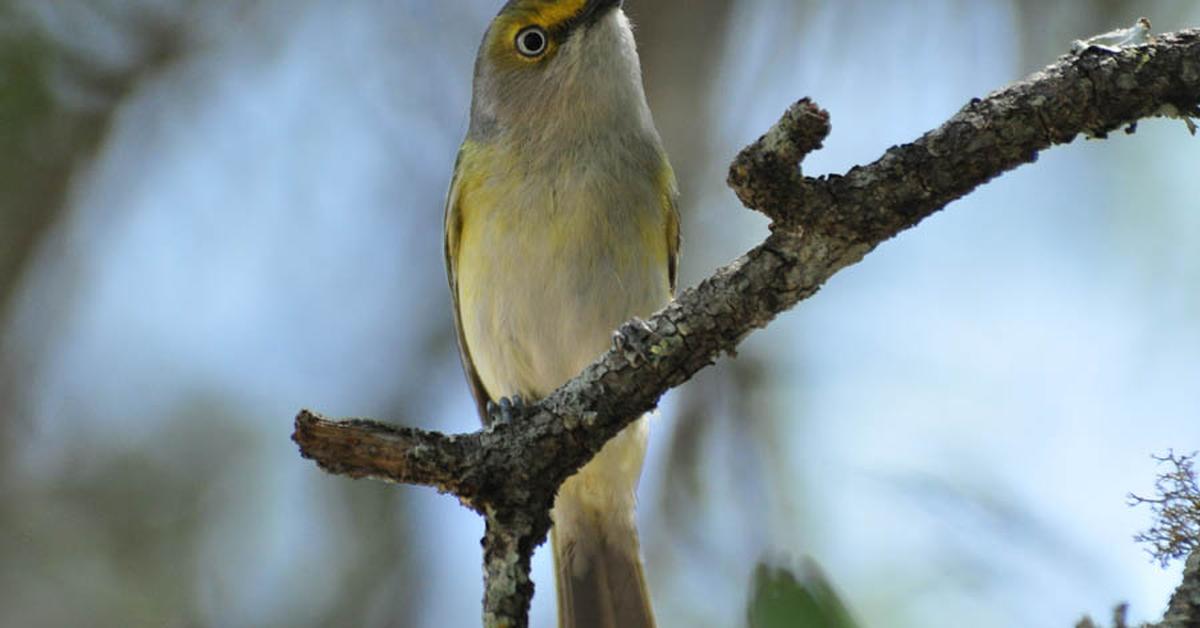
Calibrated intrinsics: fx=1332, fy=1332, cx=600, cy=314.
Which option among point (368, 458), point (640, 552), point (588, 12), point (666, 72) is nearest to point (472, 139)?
point (588, 12)

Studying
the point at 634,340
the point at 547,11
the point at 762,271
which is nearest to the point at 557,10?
the point at 547,11

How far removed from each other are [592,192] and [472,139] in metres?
0.87

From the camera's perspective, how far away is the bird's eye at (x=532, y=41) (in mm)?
5254

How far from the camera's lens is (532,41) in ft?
17.4

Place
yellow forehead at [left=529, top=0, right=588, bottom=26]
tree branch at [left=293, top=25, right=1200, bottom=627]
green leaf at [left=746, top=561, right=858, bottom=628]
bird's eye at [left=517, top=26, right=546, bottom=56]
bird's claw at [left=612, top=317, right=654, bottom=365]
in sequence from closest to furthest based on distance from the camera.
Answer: green leaf at [left=746, top=561, right=858, bottom=628], tree branch at [left=293, top=25, right=1200, bottom=627], bird's claw at [left=612, top=317, right=654, bottom=365], yellow forehead at [left=529, top=0, right=588, bottom=26], bird's eye at [left=517, top=26, right=546, bottom=56]

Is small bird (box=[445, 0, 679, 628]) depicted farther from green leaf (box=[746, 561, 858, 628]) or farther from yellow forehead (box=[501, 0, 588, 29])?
A: green leaf (box=[746, 561, 858, 628])

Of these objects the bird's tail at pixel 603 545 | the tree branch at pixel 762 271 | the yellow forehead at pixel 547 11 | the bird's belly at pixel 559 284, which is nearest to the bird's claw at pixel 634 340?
the tree branch at pixel 762 271

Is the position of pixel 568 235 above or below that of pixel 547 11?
below

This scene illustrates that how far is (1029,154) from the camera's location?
9.15 ft

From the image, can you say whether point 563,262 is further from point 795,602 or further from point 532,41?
point 795,602

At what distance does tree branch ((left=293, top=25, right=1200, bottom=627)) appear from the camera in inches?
109

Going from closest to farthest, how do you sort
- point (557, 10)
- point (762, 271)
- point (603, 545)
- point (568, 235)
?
point (762, 271) → point (568, 235) → point (557, 10) → point (603, 545)

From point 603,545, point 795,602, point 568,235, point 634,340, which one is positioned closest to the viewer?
point 795,602

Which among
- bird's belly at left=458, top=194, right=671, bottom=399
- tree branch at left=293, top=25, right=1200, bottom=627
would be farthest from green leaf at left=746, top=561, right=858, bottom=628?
bird's belly at left=458, top=194, right=671, bottom=399
